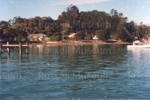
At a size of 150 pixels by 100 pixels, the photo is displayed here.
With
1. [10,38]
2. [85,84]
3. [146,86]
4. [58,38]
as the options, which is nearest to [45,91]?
[85,84]

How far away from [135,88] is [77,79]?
919cm

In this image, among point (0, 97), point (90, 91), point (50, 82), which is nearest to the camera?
point (0, 97)

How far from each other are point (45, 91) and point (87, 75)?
1296 cm

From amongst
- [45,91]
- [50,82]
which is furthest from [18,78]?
[45,91]

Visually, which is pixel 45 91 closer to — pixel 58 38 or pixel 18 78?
pixel 18 78

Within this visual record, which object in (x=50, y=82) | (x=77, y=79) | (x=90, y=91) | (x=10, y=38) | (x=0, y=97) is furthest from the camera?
(x=10, y=38)

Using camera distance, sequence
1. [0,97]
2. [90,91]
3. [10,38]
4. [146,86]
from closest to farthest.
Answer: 1. [0,97]
2. [90,91]
3. [146,86]
4. [10,38]

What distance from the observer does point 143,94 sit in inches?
1239

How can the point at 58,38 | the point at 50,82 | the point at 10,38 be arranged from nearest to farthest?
the point at 50,82 < the point at 10,38 < the point at 58,38

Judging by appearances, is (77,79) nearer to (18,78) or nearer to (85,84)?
(85,84)

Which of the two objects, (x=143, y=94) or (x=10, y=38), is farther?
(x=10, y=38)

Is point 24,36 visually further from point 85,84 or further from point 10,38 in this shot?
point 85,84

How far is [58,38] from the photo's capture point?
197 metres

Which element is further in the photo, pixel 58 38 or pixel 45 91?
pixel 58 38
